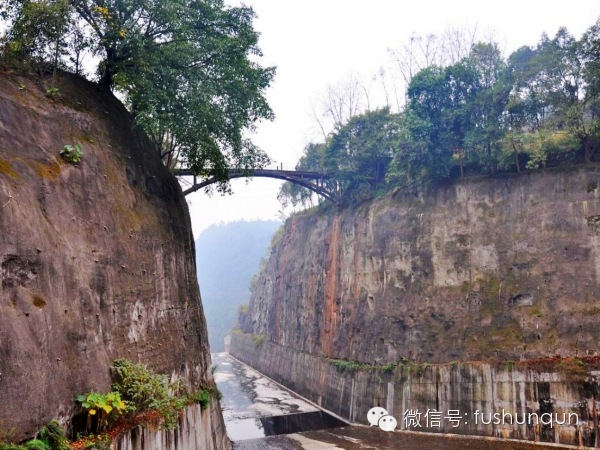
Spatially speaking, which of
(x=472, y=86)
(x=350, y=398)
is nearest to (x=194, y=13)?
(x=472, y=86)

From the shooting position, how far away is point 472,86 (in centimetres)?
2877

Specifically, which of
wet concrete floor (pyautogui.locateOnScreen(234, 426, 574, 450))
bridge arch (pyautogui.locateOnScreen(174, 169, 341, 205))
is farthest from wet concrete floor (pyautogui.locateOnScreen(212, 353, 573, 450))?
bridge arch (pyautogui.locateOnScreen(174, 169, 341, 205))

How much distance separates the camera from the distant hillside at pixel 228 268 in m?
125

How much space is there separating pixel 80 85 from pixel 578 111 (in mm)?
22552

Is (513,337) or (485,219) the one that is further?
(485,219)

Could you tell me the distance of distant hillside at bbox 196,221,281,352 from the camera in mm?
124738

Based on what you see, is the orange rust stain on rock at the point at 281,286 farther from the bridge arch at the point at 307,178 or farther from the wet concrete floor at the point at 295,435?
the bridge arch at the point at 307,178

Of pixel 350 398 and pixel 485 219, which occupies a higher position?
pixel 485 219

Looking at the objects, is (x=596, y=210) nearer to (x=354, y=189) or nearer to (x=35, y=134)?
(x=354, y=189)

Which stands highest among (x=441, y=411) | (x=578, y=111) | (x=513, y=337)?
(x=578, y=111)

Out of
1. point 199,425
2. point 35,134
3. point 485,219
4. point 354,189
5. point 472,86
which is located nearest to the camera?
point 35,134

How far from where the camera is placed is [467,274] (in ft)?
87.6

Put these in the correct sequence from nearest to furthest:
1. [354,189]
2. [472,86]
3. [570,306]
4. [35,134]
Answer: [35,134], [570,306], [472,86], [354,189]

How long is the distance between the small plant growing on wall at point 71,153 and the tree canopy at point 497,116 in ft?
70.4
